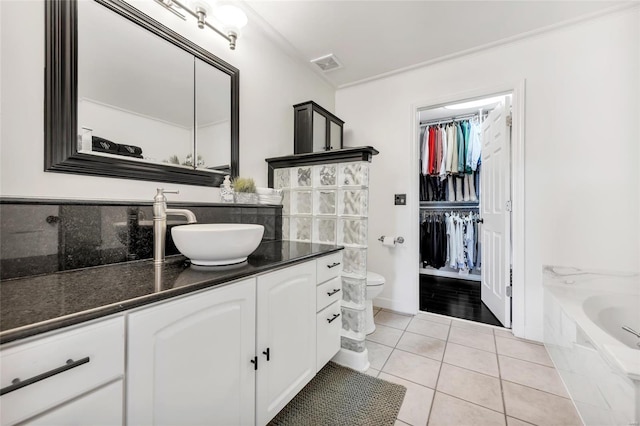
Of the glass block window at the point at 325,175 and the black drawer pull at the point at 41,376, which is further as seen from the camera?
the glass block window at the point at 325,175

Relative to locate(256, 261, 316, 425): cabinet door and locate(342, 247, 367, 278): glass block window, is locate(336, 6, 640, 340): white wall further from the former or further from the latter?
locate(256, 261, 316, 425): cabinet door

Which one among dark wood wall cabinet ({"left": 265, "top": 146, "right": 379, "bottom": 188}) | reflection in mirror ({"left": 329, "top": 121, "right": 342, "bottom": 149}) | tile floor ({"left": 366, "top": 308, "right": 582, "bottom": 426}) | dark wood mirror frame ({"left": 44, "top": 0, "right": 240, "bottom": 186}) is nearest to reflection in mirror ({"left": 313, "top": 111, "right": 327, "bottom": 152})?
reflection in mirror ({"left": 329, "top": 121, "right": 342, "bottom": 149})

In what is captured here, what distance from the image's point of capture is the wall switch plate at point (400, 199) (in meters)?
2.50

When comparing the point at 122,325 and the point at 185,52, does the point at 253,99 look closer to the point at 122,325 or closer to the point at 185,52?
the point at 185,52

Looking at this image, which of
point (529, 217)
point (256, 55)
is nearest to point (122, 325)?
point (256, 55)

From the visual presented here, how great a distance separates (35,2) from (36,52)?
0.19m

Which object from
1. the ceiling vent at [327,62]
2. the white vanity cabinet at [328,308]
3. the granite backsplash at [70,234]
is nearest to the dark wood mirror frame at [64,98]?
the granite backsplash at [70,234]

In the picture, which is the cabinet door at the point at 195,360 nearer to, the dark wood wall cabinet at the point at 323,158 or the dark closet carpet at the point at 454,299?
the dark wood wall cabinet at the point at 323,158

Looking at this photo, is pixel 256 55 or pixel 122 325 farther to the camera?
pixel 256 55

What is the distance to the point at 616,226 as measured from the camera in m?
1.78

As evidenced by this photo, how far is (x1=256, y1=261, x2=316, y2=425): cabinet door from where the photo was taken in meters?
1.04

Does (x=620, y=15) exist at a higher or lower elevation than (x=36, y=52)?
higher

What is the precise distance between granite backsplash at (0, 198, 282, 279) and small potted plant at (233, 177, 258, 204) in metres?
0.36

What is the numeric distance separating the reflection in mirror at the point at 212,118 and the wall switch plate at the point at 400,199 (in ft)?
5.30
